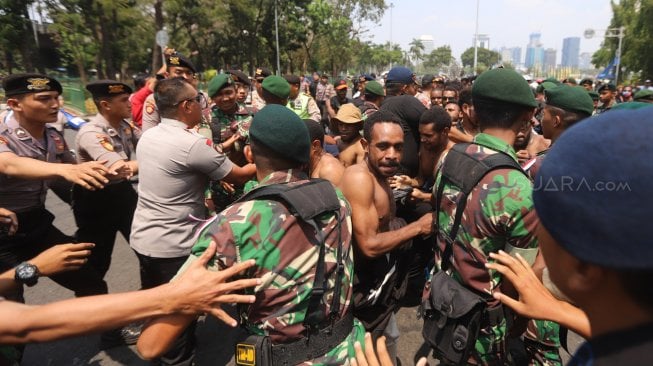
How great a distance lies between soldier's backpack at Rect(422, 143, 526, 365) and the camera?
1942mm

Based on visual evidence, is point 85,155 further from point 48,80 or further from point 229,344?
point 229,344

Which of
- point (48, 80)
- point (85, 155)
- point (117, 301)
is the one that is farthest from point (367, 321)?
point (48, 80)

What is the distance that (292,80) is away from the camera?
24.0 feet

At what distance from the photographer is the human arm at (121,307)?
122 centimetres

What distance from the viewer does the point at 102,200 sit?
3.31 meters

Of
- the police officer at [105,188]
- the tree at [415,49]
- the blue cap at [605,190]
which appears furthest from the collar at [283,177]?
the tree at [415,49]

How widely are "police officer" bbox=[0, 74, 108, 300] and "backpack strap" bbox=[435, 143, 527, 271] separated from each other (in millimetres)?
2548

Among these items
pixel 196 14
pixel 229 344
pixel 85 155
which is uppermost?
pixel 196 14

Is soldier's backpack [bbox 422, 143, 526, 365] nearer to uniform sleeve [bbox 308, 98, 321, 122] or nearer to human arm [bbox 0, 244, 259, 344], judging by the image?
human arm [bbox 0, 244, 259, 344]

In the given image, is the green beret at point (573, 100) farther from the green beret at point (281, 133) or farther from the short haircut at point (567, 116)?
the green beret at point (281, 133)

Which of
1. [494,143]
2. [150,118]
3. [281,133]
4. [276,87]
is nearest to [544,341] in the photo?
[494,143]

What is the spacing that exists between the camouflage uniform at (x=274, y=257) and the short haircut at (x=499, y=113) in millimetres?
1040

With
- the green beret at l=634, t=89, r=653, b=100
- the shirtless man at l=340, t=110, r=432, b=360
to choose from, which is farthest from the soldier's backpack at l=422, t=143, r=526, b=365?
the green beret at l=634, t=89, r=653, b=100

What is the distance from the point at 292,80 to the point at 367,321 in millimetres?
5559
